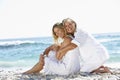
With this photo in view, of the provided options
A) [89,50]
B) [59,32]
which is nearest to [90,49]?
[89,50]

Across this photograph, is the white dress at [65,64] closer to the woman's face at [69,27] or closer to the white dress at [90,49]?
the white dress at [90,49]

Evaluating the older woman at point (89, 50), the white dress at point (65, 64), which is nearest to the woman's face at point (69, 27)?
the older woman at point (89, 50)

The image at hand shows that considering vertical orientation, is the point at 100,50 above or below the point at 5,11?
below

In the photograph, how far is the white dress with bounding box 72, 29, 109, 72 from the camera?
152 inches

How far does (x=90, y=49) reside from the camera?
153 inches

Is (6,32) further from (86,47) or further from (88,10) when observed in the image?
(86,47)

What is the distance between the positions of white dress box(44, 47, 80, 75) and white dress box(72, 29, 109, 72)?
8cm

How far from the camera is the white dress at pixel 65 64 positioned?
3836 mm

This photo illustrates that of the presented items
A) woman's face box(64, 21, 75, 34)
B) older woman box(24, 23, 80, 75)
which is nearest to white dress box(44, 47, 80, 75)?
older woman box(24, 23, 80, 75)

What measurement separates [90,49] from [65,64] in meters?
0.33

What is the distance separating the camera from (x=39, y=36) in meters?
14.5

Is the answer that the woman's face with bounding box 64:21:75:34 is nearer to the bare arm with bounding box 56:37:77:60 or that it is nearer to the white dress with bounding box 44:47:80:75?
the bare arm with bounding box 56:37:77:60

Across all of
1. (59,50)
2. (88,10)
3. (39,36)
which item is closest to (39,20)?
(39,36)

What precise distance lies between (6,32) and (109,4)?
4.92 meters
